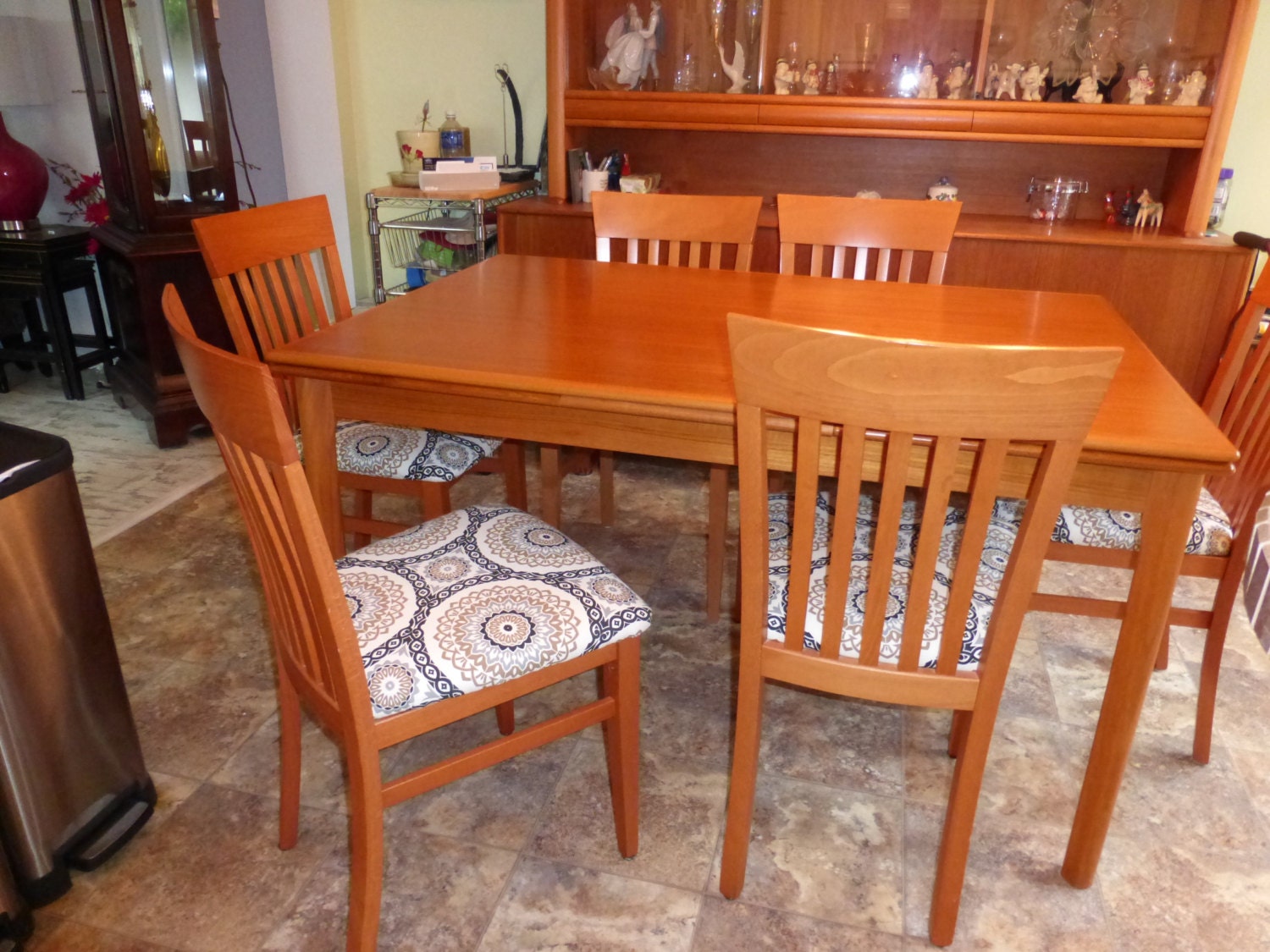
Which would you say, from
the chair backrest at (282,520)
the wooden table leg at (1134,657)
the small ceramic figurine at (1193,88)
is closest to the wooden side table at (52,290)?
the chair backrest at (282,520)

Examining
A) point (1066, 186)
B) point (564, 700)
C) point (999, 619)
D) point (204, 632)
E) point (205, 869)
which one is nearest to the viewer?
point (999, 619)

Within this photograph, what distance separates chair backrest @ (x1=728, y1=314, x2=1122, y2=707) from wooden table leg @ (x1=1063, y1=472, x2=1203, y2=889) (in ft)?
0.55

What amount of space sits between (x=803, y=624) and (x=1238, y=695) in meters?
1.23

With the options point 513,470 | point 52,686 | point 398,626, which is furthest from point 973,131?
point 52,686

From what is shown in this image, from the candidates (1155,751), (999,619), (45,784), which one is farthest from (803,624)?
(45,784)

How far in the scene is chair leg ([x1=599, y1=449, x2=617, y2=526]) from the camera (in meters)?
2.38

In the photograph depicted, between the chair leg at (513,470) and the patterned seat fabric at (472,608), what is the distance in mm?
655

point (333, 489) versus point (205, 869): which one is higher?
point (333, 489)

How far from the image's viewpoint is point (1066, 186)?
3.04 metres

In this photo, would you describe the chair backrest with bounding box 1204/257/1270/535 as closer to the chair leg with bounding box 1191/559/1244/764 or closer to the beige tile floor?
the chair leg with bounding box 1191/559/1244/764

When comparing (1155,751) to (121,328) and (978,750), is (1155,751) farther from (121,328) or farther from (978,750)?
(121,328)

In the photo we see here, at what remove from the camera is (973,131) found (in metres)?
2.84

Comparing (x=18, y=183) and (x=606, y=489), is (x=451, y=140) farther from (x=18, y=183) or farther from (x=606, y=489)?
(x=606, y=489)

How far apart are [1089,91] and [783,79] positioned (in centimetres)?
94
